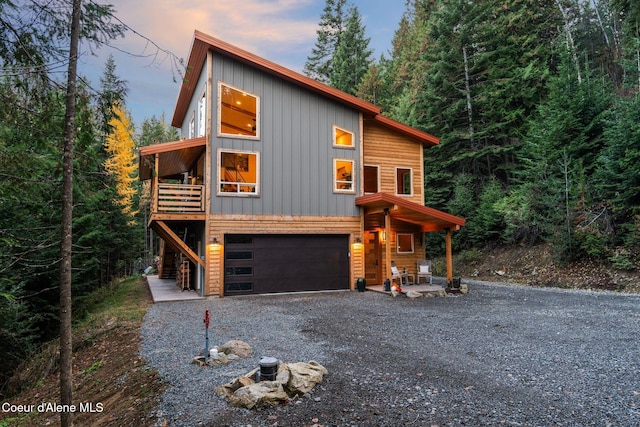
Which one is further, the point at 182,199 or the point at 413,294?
the point at 182,199

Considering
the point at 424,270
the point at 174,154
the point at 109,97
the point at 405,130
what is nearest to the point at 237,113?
the point at 174,154

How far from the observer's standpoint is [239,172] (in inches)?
473

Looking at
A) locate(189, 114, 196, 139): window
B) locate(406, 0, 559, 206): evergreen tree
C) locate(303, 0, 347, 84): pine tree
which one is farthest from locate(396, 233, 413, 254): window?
locate(303, 0, 347, 84): pine tree

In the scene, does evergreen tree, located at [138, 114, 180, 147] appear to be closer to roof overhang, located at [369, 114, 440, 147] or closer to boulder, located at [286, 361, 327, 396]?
roof overhang, located at [369, 114, 440, 147]

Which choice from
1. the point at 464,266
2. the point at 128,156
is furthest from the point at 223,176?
the point at 128,156

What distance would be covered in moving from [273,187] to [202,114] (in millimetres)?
3782

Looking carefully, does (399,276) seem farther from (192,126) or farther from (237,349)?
(192,126)

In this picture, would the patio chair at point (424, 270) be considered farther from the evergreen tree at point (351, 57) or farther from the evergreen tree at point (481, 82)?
the evergreen tree at point (351, 57)

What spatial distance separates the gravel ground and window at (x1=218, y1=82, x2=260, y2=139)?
18.1 ft

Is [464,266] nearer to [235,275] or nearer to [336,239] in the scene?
[336,239]

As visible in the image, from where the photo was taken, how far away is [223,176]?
11719 millimetres

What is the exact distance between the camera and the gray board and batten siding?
1184 cm

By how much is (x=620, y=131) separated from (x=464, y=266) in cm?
799

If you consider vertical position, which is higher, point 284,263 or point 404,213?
point 404,213
